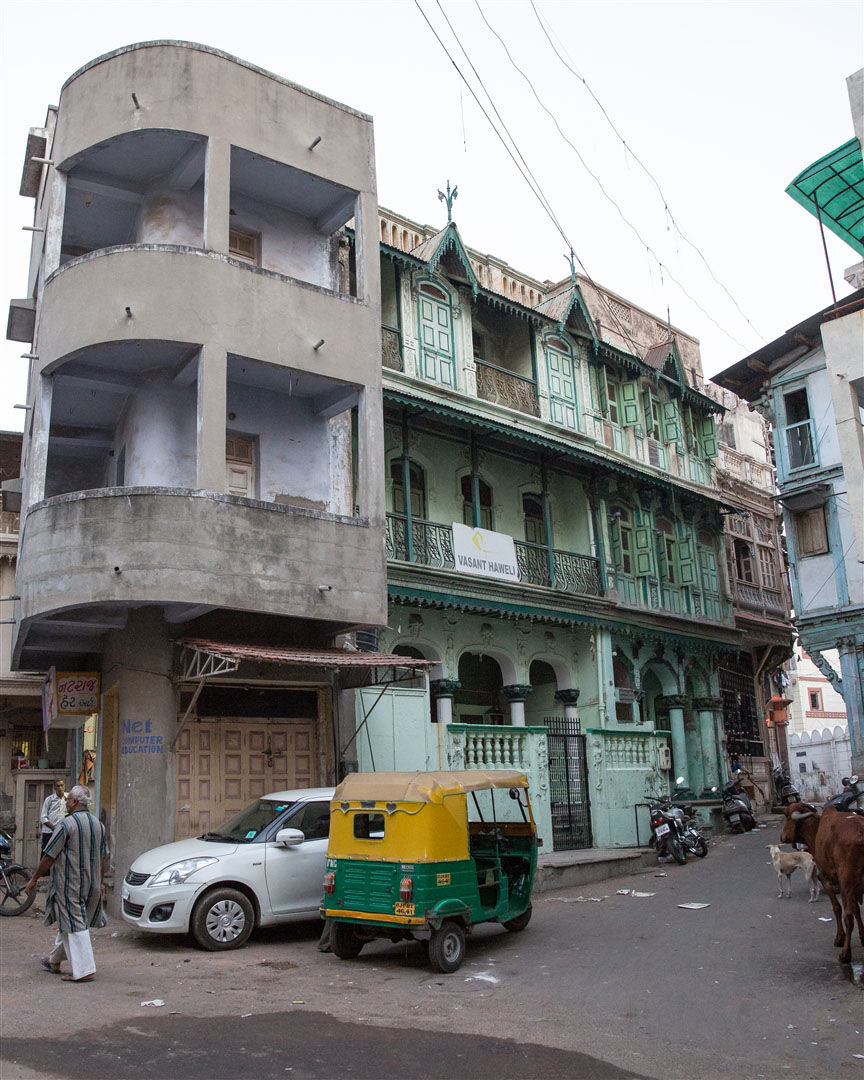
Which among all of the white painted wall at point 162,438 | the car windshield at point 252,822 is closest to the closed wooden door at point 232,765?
the car windshield at point 252,822

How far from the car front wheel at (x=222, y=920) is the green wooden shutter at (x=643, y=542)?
15.1m

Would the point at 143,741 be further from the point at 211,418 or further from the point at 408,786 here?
the point at 408,786

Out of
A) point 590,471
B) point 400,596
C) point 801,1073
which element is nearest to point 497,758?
point 400,596

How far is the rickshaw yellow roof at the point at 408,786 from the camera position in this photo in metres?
9.77

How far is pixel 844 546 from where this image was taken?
25141 millimetres

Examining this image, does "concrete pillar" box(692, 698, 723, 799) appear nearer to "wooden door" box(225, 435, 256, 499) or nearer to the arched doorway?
the arched doorway

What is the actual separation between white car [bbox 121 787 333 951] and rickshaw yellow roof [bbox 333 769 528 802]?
1.28 metres

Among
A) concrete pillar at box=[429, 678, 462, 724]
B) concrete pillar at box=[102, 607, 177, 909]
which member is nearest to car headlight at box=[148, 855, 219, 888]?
concrete pillar at box=[102, 607, 177, 909]

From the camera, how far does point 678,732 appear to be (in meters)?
24.7

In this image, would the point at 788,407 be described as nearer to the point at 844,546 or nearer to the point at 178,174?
the point at 844,546

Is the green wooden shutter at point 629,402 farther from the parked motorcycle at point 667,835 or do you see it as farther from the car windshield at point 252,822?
the car windshield at point 252,822

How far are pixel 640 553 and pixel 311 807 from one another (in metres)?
14.1

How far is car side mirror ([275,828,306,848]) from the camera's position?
1104cm

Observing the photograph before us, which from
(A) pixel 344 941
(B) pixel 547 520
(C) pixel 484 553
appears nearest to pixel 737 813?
(B) pixel 547 520
